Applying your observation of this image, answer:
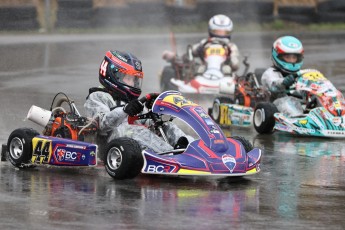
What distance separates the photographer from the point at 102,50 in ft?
76.9

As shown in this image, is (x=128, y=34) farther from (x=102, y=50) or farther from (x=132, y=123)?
(x=132, y=123)

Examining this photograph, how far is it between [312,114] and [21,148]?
4.46 metres

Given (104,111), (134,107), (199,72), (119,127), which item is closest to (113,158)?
(134,107)

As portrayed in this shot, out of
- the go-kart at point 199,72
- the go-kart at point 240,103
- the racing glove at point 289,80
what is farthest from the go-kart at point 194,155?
the go-kart at point 199,72

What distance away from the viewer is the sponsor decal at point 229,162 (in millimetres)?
8688

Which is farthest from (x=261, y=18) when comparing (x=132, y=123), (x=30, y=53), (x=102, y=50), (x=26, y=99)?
(x=132, y=123)

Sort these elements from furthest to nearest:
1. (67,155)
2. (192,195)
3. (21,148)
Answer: (21,148) → (67,155) → (192,195)

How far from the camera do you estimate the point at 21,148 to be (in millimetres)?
9414

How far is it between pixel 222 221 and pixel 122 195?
1187mm

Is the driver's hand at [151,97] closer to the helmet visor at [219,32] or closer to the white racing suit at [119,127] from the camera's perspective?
the white racing suit at [119,127]

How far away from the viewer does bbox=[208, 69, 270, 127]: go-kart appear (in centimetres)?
1366

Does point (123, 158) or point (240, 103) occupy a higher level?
point (123, 158)

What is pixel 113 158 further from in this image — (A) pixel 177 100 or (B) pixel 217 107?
(B) pixel 217 107

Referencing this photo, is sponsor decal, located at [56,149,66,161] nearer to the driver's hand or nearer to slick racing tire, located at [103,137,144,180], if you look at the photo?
slick racing tire, located at [103,137,144,180]
